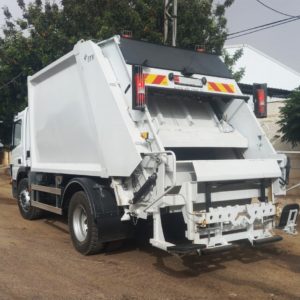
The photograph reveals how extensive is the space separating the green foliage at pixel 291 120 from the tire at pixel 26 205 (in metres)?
6.83

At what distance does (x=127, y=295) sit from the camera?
4.64 metres

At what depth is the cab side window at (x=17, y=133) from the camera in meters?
9.34

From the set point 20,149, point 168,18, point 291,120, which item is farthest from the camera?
point 168,18

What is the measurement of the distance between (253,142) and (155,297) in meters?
2.89

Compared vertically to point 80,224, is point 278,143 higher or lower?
higher

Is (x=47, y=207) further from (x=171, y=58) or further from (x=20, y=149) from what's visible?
(x=171, y=58)

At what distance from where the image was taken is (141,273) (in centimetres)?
538

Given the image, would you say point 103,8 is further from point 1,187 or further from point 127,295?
A: point 127,295

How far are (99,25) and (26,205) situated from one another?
638 cm

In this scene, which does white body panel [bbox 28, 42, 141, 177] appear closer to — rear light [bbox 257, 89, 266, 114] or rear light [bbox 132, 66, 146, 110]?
rear light [bbox 132, 66, 146, 110]

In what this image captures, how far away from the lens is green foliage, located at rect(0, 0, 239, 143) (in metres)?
13.1

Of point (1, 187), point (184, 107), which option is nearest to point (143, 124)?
point (184, 107)

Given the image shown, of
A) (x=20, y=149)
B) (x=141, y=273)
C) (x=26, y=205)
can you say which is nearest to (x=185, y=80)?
(x=141, y=273)

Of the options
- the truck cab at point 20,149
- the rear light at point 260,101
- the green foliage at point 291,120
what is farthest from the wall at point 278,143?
the truck cab at point 20,149
